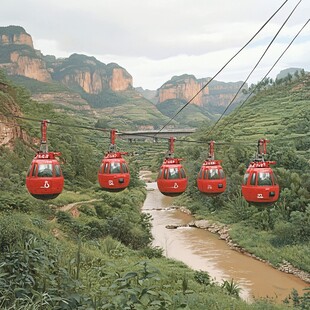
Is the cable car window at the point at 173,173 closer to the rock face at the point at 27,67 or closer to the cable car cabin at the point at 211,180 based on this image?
the cable car cabin at the point at 211,180

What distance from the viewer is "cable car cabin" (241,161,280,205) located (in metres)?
7.05

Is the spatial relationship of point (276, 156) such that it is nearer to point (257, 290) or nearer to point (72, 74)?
point (257, 290)

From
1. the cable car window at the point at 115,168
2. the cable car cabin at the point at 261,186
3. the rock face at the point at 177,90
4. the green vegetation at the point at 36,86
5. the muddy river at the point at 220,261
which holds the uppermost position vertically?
the rock face at the point at 177,90

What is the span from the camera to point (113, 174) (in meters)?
7.54

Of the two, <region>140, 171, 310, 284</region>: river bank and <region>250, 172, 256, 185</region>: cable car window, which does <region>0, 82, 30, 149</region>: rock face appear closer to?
<region>140, 171, 310, 284</region>: river bank

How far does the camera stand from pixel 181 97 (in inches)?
6806

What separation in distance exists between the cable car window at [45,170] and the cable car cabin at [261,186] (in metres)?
3.44

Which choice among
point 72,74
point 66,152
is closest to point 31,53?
point 72,74

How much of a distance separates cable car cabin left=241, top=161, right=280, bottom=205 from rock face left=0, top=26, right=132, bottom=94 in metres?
106

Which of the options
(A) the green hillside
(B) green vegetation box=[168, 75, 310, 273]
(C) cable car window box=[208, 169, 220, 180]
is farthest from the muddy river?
(C) cable car window box=[208, 169, 220, 180]

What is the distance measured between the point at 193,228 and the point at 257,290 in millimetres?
11323

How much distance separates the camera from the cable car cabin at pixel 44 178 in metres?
6.80

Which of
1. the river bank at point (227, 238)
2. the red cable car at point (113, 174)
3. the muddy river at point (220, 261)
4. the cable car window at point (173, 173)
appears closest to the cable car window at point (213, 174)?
the cable car window at point (173, 173)

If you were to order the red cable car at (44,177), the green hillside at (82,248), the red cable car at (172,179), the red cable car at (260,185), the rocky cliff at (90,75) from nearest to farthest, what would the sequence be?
the green hillside at (82,248) → the red cable car at (44,177) → the red cable car at (260,185) → the red cable car at (172,179) → the rocky cliff at (90,75)
